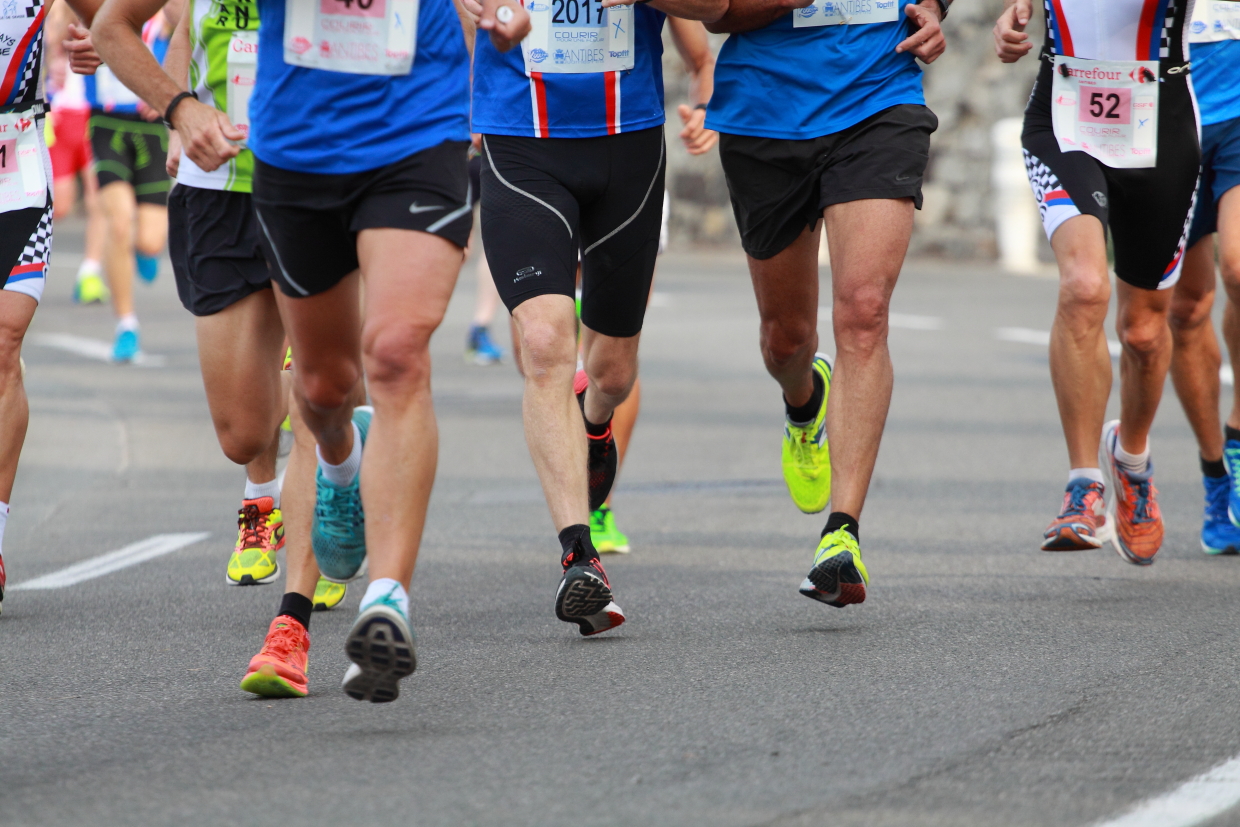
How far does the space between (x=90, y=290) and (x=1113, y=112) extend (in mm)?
13562

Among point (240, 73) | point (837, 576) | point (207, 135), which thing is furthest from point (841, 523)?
point (240, 73)

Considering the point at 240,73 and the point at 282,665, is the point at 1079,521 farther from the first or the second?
the point at 240,73

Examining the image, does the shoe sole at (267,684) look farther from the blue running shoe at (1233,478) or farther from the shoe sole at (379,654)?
the blue running shoe at (1233,478)

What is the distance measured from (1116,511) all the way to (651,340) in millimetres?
9020

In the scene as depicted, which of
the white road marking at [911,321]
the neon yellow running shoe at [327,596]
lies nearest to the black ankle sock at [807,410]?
the neon yellow running shoe at [327,596]

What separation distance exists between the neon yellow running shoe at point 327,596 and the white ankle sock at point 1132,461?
2.74m

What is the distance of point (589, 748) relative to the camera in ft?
13.0

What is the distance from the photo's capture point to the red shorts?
1582cm

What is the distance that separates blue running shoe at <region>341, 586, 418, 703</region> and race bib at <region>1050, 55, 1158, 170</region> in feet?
10.3

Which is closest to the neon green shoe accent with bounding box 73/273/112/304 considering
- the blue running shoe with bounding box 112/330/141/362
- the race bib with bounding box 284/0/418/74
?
the blue running shoe with bounding box 112/330/141/362

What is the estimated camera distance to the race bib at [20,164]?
19.2 ft

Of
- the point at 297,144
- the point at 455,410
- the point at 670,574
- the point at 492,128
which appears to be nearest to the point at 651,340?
the point at 455,410

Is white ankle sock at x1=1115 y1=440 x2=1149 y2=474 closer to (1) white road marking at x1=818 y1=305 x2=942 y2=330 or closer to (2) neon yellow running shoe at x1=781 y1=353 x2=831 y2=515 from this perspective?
(2) neon yellow running shoe at x1=781 y1=353 x2=831 y2=515

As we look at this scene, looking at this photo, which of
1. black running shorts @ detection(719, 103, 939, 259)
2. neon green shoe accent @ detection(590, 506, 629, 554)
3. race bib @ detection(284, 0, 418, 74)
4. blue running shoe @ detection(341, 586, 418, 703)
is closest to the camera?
blue running shoe @ detection(341, 586, 418, 703)
